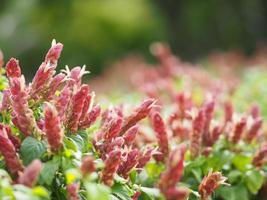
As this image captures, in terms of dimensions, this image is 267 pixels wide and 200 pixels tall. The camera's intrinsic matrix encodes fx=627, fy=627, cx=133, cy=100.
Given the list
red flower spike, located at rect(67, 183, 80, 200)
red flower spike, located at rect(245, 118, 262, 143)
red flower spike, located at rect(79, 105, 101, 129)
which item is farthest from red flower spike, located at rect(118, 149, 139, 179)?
red flower spike, located at rect(245, 118, 262, 143)

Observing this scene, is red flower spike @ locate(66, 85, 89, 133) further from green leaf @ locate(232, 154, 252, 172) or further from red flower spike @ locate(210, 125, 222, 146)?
green leaf @ locate(232, 154, 252, 172)

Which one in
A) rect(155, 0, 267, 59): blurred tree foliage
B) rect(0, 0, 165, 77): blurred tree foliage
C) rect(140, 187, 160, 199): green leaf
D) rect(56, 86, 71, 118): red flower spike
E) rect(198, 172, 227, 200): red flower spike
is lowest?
rect(140, 187, 160, 199): green leaf

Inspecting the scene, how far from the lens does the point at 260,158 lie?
3.54 meters

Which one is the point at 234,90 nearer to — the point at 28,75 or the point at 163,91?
the point at 163,91

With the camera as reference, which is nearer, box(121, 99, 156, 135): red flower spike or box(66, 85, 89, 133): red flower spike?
box(66, 85, 89, 133): red flower spike

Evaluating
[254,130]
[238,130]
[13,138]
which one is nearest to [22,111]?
[13,138]

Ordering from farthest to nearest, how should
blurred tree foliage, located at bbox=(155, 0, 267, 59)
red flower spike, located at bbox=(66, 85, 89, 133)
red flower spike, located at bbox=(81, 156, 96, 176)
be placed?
blurred tree foliage, located at bbox=(155, 0, 267, 59) → red flower spike, located at bbox=(66, 85, 89, 133) → red flower spike, located at bbox=(81, 156, 96, 176)

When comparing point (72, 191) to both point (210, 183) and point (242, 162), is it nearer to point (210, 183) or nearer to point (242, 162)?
point (210, 183)

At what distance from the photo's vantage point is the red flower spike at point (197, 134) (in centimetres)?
344

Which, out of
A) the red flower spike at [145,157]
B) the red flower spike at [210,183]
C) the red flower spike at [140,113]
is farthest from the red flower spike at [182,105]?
the red flower spike at [210,183]

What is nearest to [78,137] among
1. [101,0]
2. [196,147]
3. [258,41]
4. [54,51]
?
[54,51]

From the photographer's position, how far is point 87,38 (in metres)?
17.2

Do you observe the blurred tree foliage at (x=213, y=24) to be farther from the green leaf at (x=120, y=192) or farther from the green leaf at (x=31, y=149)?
the green leaf at (x=31, y=149)

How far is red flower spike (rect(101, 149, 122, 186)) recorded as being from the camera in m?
2.34
